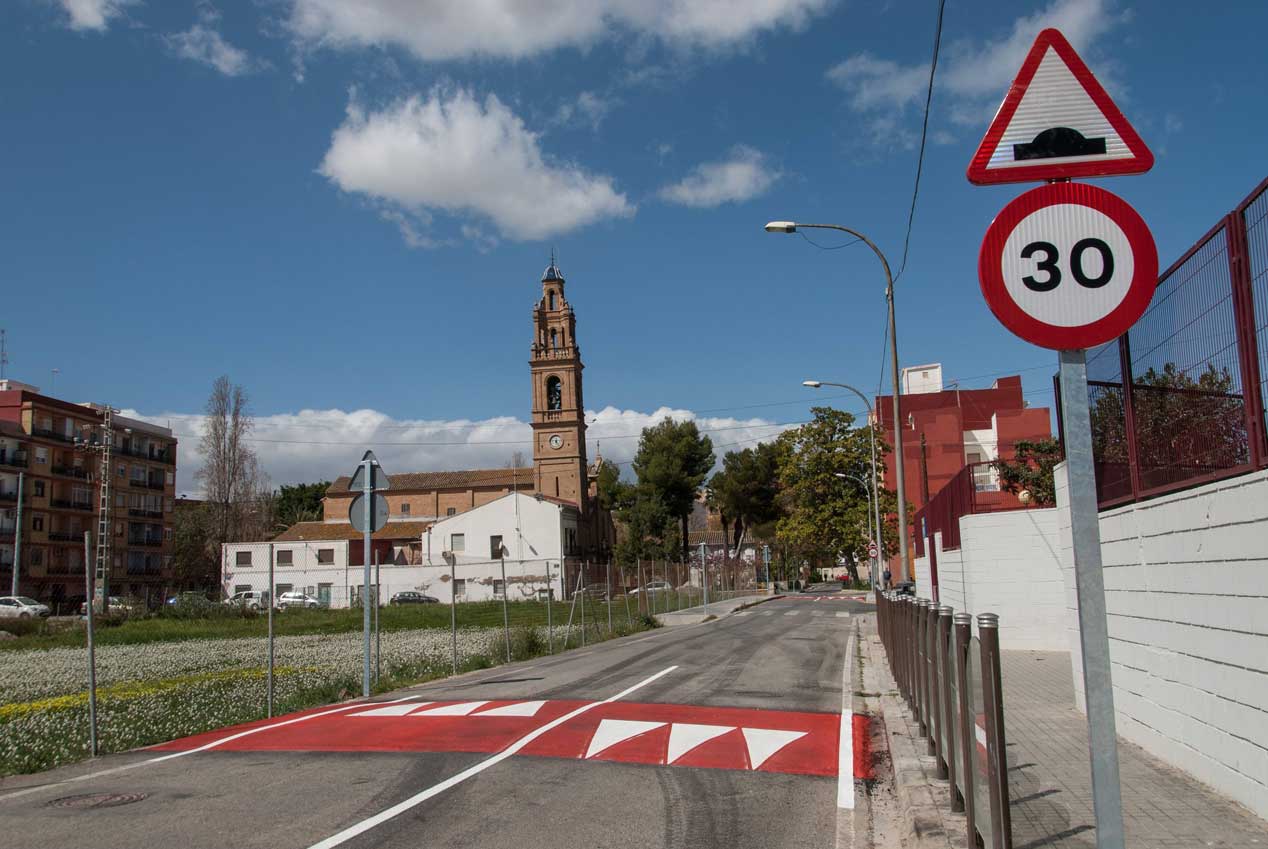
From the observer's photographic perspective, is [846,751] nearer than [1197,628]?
No

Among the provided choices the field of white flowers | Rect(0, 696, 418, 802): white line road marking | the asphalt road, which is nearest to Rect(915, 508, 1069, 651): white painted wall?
the asphalt road

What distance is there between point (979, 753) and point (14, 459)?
7797 centimetres

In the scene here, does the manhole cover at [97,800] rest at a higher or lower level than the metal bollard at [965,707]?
lower

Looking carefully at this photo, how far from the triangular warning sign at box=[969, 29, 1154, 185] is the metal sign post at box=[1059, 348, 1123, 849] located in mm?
1044

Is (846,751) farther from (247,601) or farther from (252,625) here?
(247,601)

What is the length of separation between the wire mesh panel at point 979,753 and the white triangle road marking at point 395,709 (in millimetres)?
7591

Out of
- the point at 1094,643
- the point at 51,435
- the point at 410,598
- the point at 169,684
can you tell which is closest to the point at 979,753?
the point at 1094,643

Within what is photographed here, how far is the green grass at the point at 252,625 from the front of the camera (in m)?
31.9

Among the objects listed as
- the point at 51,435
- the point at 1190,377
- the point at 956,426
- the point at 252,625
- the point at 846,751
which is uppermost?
the point at 51,435

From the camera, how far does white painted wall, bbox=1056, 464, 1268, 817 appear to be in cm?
547

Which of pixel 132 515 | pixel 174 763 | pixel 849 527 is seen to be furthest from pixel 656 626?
pixel 132 515

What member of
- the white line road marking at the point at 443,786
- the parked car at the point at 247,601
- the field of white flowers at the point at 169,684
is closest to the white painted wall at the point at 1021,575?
the white line road marking at the point at 443,786

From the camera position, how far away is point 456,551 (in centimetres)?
7300

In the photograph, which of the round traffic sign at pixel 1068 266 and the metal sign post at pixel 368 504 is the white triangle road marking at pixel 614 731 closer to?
the metal sign post at pixel 368 504
